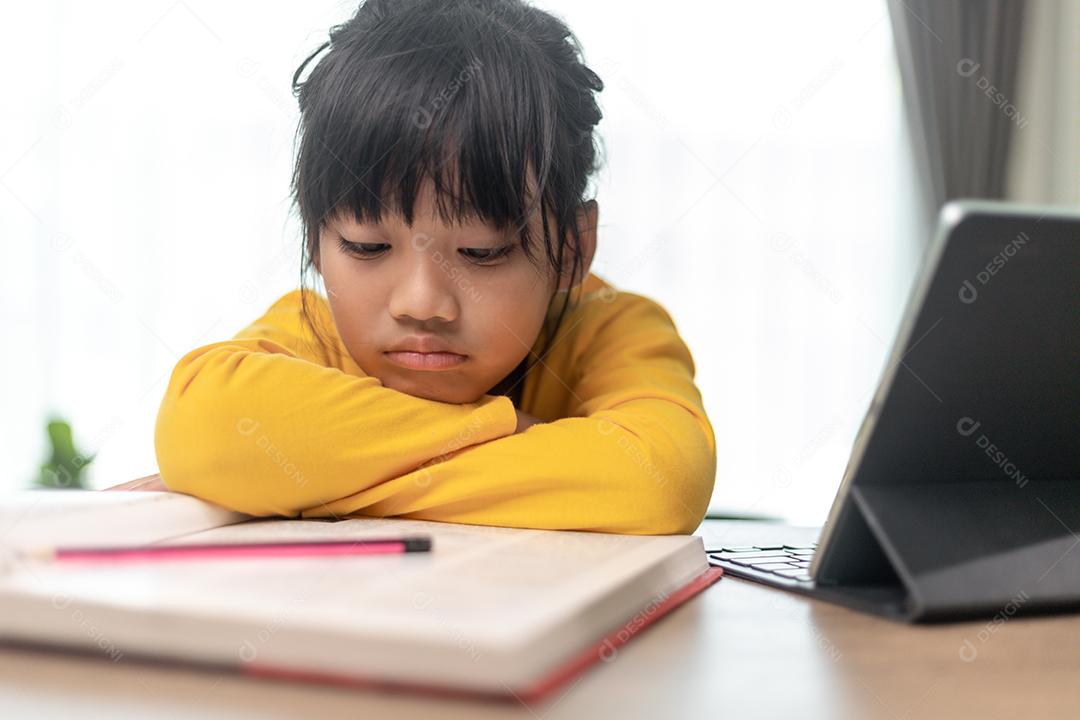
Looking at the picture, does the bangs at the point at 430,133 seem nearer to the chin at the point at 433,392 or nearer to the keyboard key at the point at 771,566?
the chin at the point at 433,392

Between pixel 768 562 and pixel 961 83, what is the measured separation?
2393 millimetres

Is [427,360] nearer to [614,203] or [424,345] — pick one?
[424,345]

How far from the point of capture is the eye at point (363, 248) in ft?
2.91

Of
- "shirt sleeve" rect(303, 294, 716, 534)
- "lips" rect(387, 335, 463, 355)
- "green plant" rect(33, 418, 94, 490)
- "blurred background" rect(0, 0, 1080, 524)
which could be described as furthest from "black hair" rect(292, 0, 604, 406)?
"green plant" rect(33, 418, 94, 490)

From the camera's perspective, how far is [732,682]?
17.0 inches

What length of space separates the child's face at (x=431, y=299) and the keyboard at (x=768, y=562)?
28 centimetres

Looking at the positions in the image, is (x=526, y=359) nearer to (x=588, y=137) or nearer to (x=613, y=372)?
(x=613, y=372)

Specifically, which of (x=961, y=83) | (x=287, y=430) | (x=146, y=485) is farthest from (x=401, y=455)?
(x=961, y=83)

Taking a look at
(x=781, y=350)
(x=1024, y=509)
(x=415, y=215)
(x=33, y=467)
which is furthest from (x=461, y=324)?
(x=33, y=467)

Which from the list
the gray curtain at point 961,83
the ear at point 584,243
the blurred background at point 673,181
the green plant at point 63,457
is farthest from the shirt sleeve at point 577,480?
the green plant at point 63,457

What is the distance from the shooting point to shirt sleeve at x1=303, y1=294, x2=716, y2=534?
75 centimetres

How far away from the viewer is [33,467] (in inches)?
123

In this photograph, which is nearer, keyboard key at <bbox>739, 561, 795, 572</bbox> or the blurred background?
keyboard key at <bbox>739, 561, 795, 572</bbox>

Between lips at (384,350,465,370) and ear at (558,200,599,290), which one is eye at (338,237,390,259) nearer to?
lips at (384,350,465,370)
